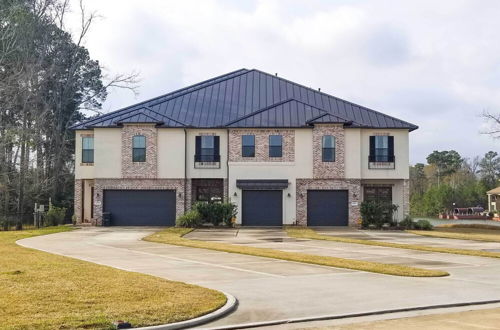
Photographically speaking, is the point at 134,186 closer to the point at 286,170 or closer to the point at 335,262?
the point at 286,170

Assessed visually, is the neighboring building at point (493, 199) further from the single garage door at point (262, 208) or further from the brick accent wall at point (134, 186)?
the brick accent wall at point (134, 186)

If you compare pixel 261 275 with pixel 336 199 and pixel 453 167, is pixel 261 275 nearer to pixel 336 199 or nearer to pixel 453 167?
pixel 336 199

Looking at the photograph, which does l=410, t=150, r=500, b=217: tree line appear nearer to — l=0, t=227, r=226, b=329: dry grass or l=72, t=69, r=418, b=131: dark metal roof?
l=72, t=69, r=418, b=131: dark metal roof

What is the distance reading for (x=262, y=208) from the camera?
125 ft

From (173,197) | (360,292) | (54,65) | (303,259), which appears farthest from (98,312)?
(54,65)

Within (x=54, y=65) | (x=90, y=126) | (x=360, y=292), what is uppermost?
(x=54, y=65)

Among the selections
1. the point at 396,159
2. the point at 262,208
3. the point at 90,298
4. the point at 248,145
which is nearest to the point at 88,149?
the point at 248,145

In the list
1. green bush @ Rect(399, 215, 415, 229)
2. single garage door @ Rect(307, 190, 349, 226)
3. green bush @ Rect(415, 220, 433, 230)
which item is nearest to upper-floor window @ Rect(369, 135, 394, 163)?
single garage door @ Rect(307, 190, 349, 226)

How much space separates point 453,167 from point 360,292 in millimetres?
91180

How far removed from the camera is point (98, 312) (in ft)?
30.2

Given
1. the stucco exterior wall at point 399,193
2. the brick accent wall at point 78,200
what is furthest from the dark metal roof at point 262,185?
the brick accent wall at point 78,200

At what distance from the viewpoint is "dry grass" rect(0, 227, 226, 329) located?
8711 mm

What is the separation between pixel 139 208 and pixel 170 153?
4.06m

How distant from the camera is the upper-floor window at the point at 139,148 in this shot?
37969 mm
